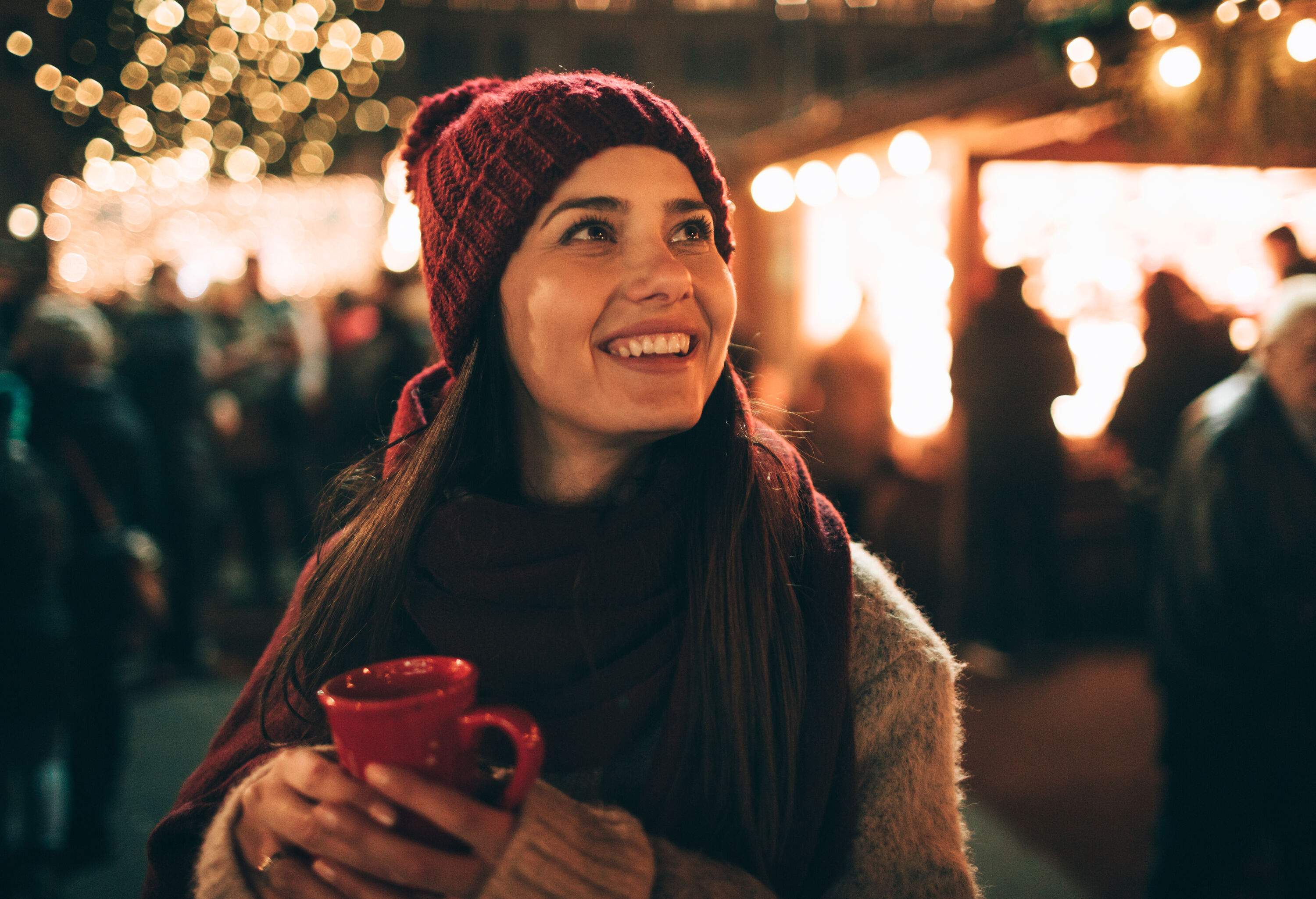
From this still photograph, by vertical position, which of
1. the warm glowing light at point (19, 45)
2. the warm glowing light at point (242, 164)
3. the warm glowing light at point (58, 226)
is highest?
the warm glowing light at point (19, 45)

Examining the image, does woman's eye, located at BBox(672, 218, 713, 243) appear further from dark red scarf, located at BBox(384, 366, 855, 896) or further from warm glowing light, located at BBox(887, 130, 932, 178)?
warm glowing light, located at BBox(887, 130, 932, 178)

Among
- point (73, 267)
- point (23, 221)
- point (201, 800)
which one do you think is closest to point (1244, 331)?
point (201, 800)

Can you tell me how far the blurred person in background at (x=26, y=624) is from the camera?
9.05ft

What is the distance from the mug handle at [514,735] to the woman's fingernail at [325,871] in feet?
0.62

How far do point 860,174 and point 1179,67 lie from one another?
4.10 metres

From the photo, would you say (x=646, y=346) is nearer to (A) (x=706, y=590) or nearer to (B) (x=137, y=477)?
(A) (x=706, y=590)

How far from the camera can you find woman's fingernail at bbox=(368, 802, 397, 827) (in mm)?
866

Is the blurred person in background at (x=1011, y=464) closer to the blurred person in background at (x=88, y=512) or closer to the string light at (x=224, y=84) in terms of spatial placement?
the blurred person in background at (x=88, y=512)

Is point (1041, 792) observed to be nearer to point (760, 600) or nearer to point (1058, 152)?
point (760, 600)

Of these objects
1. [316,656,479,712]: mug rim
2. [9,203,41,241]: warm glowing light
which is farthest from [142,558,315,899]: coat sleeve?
[9,203,41,241]: warm glowing light

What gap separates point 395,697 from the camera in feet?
3.10

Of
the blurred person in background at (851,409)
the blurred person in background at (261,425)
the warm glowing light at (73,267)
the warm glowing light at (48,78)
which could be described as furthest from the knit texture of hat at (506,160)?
the warm glowing light at (48,78)

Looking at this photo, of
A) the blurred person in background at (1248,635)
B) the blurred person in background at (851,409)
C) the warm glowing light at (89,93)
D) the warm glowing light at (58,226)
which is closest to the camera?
the blurred person in background at (1248,635)

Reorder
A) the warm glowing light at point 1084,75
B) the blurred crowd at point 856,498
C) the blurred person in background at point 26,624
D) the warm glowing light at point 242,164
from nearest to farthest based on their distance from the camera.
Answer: the blurred crowd at point 856,498
the blurred person in background at point 26,624
the warm glowing light at point 1084,75
the warm glowing light at point 242,164
